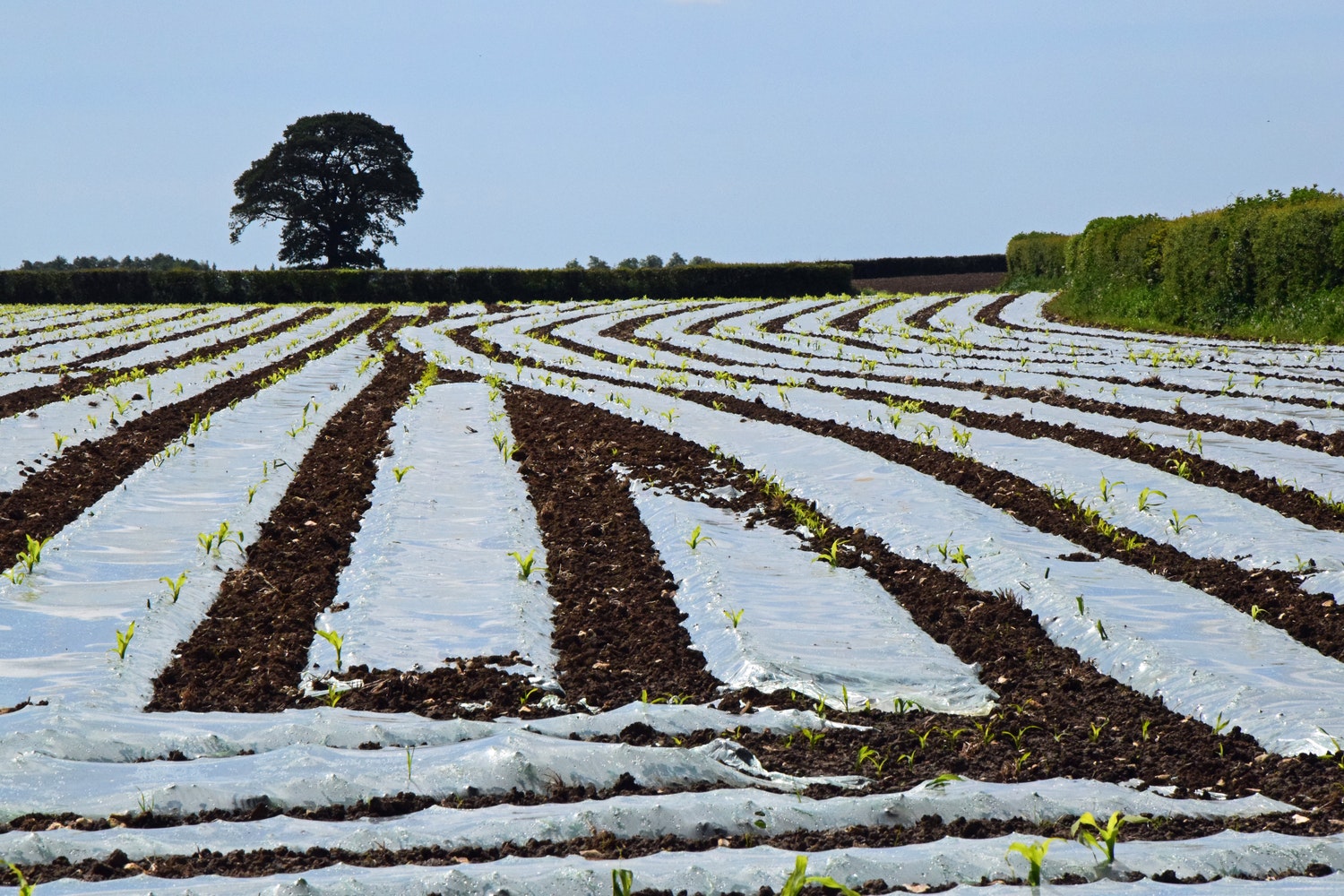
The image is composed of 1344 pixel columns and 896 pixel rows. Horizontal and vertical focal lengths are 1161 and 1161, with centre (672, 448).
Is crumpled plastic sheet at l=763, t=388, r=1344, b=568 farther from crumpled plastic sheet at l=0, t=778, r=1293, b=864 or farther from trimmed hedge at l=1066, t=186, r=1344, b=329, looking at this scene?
trimmed hedge at l=1066, t=186, r=1344, b=329

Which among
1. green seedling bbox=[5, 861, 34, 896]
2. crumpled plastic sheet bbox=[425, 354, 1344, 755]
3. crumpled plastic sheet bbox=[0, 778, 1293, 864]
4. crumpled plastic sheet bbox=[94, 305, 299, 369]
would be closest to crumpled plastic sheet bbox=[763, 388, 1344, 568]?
crumpled plastic sheet bbox=[425, 354, 1344, 755]

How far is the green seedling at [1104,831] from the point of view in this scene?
2562 mm

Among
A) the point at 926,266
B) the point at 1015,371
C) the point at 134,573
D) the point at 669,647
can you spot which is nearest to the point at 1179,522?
the point at 669,647

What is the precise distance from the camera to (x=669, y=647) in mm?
4293

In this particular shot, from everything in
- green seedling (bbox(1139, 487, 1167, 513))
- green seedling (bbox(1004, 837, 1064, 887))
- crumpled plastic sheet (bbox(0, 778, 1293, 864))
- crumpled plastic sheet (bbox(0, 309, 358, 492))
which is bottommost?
crumpled plastic sheet (bbox(0, 778, 1293, 864))

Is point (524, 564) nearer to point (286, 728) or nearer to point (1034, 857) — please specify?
point (286, 728)

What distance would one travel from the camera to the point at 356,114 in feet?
141

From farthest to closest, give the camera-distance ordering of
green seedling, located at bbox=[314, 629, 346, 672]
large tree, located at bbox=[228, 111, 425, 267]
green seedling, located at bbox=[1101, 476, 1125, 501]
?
large tree, located at bbox=[228, 111, 425, 267] < green seedling, located at bbox=[1101, 476, 1125, 501] < green seedling, located at bbox=[314, 629, 346, 672]

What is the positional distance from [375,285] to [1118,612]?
28482mm

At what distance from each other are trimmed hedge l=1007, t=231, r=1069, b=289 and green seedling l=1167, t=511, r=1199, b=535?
2412cm

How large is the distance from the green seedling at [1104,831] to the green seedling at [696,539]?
2.52m

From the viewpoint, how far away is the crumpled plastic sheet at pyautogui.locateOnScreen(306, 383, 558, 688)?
4262 millimetres

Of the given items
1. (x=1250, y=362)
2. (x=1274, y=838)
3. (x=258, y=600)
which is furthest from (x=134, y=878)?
(x=1250, y=362)

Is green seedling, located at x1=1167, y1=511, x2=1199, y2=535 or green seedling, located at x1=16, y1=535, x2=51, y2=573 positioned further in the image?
green seedling, located at x1=1167, y1=511, x2=1199, y2=535
